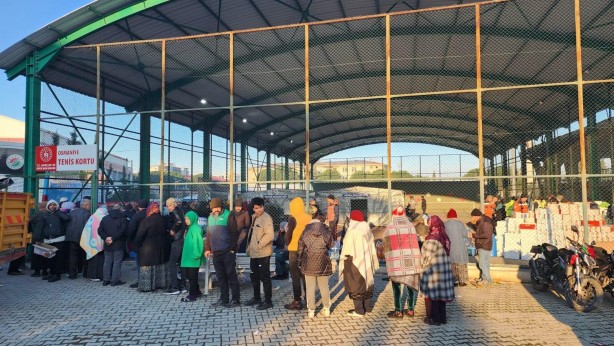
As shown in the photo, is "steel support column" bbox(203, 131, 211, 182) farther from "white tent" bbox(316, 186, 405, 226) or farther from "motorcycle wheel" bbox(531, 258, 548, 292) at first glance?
"motorcycle wheel" bbox(531, 258, 548, 292)

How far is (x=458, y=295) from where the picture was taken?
6.93 m

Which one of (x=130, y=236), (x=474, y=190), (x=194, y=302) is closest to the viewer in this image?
(x=194, y=302)

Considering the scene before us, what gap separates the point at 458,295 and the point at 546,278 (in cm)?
151

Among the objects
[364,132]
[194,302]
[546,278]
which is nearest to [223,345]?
[194,302]

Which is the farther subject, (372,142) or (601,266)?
(372,142)

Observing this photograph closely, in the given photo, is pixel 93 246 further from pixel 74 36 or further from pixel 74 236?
pixel 74 36

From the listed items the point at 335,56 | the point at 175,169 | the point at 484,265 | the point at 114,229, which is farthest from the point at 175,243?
the point at 175,169

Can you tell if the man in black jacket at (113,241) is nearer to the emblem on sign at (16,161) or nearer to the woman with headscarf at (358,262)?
the woman with headscarf at (358,262)

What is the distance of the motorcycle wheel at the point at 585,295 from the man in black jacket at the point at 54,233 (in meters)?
9.50

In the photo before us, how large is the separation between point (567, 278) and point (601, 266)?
500mm

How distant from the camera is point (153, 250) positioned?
7.02 meters

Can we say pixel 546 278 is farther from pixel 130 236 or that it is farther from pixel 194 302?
pixel 130 236

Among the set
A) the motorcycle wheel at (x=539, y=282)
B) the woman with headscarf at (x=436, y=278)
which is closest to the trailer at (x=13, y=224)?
the woman with headscarf at (x=436, y=278)

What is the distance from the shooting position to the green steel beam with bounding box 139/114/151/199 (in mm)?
16828
